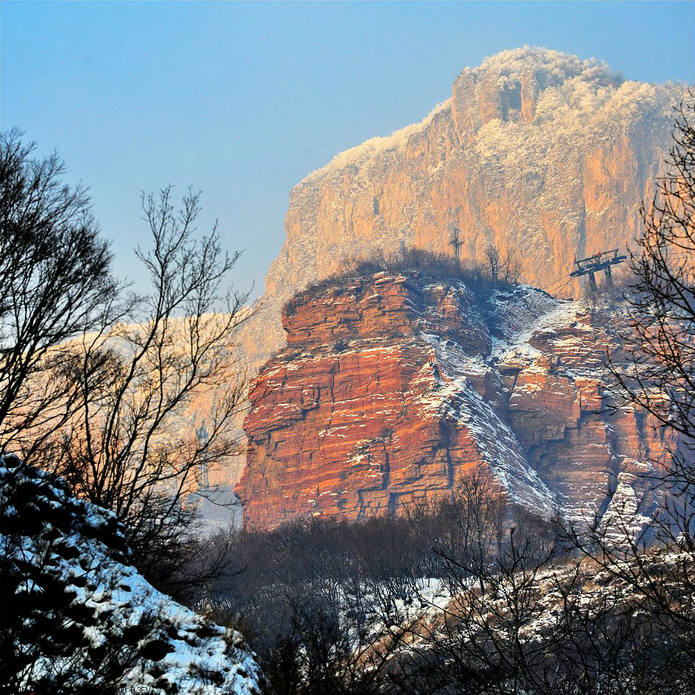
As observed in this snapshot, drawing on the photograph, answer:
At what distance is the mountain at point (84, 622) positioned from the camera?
8.13 metres

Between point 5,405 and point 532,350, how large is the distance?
175641 millimetres

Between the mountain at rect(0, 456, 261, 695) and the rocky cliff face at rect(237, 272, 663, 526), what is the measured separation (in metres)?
135

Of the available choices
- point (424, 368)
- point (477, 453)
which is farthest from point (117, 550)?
point (424, 368)

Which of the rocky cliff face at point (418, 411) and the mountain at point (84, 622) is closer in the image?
the mountain at point (84, 622)

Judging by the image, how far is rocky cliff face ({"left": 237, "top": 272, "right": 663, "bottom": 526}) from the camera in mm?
152250

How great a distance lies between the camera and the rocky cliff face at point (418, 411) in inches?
5994

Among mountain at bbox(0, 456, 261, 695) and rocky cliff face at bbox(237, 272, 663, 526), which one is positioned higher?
rocky cliff face at bbox(237, 272, 663, 526)

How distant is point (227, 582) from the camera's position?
88.4 meters

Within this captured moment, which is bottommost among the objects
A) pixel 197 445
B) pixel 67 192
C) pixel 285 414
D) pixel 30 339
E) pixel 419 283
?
pixel 197 445

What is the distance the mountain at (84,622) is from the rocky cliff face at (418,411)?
13534cm

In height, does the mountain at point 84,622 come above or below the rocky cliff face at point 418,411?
below

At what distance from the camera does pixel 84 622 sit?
9227 millimetres

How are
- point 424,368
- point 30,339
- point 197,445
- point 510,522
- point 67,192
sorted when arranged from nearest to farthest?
point 30,339 < point 67,192 < point 197,445 < point 510,522 < point 424,368

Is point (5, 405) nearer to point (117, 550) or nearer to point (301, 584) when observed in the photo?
point (117, 550)
